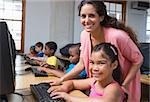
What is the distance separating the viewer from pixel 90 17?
3.98ft

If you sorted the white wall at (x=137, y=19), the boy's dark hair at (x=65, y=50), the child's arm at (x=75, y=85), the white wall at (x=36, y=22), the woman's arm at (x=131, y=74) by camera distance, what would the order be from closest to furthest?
the child's arm at (x=75, y=85) → the woman's arm at (x=131, y=74) → the boy's dark hair at (x=65, y=50) → the white wall at (x=36, y=22) → the white wall at (x=137, y=19)

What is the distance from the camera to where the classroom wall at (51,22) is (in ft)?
17.7

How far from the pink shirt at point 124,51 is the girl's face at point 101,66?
0.65 ft

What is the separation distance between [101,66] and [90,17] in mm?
297

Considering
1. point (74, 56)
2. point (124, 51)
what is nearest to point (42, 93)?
point (124, 51)

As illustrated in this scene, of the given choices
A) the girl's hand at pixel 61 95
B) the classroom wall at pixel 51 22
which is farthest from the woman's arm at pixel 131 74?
the classroom wall at pixel 51 22

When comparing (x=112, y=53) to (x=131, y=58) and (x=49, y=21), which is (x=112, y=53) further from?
(x=49, y=21)

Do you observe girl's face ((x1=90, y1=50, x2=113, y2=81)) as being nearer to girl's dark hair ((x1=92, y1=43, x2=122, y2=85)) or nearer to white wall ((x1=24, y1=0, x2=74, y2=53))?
girl's dark hair ((x1=92, y1=43, x2=122, y2=85))

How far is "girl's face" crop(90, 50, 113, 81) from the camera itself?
41.5 inches

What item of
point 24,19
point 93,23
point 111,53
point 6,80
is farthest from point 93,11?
point 24,19

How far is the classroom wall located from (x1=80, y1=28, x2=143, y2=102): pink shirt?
4.12 m

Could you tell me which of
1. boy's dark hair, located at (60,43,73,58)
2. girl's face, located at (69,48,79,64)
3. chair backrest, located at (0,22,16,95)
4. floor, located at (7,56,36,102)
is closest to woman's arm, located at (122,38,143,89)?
floor, located at (7,56,36,102)

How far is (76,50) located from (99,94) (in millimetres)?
1136

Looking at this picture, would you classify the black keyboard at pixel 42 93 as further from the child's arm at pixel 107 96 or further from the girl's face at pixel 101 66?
the girl's face at pixel 101 66
